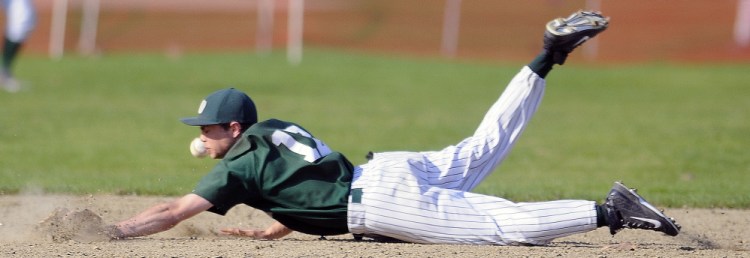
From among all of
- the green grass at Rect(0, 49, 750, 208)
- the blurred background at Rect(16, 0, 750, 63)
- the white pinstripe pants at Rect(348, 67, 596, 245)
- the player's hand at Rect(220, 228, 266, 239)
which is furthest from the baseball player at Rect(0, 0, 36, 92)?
the white pinstripe pants at Rect(348, 67, 596, 245)

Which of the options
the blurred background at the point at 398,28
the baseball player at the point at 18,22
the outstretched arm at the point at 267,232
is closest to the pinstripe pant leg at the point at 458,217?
the outstretched arm at the point at 267,232

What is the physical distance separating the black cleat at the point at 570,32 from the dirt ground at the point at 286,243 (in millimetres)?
1177

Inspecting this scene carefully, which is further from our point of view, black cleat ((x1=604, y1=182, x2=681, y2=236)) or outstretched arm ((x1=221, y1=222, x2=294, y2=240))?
outstretched arm ((x1=221, y1=222, x2=294, y2=240))

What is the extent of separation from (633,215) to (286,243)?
1895mm

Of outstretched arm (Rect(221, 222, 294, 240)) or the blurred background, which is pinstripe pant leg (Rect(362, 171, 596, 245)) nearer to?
outstretched arm (Rect(221, 222, 294, 240))

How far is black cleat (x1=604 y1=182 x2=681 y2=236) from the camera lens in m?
5.51

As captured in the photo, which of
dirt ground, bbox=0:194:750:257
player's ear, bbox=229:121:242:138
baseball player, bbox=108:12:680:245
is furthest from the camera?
player's ear, bbox=229:121:242:138

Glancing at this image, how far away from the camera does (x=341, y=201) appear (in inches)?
221

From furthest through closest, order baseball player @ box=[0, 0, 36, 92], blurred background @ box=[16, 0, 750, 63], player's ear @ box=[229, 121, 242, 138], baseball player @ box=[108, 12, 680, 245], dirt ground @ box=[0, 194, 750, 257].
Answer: blurred background @ box=[16, 0, 750, 63], baseball player @ box=[0, 0, 36, 92], player's ear @ box=[229, 121, 242, 138], baseball player @ box=[108, 12, 680, 245], dirt ground @ box=[0, 194, 750, 257]

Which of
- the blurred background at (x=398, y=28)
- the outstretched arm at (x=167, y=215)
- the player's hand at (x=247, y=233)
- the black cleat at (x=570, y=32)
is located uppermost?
the black cleat at (x=570, y=32)

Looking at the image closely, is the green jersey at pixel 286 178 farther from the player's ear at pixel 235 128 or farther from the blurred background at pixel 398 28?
the blurred background at pixel 398 28

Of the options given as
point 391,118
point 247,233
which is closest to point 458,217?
point 247,233

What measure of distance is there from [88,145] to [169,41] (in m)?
16.1

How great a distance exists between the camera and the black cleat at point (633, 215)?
5.51 meters
